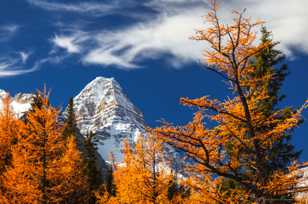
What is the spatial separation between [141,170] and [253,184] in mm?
12251

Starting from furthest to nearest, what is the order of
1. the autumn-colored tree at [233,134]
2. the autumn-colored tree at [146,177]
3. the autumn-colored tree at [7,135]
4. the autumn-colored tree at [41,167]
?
the autumn-colored tree at [7,135] → the autumn-colored tree at [41,167] → the autumn-colored tree at [146,177] → the autumn-colored tree at [233,134]

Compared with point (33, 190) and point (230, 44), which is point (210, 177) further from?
point (33, 190)

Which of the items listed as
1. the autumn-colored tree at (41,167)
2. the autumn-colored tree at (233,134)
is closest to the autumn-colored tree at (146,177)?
the autumn-colored tree at (41,167)

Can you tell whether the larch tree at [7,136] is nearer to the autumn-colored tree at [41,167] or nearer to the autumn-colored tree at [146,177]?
the autumn-colored tree at [41,167]

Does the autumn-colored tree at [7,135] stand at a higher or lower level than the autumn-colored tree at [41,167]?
higher

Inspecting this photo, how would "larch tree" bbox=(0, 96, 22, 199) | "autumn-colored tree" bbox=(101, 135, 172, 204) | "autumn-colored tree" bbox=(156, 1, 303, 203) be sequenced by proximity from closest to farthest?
"autumn-colored tree" bbox=(156, 1, 303, 203), "autumn-colored tree" bbox=(101, 135, 172, 204), "larch tree" bbox=(0, 96, 22, 199)

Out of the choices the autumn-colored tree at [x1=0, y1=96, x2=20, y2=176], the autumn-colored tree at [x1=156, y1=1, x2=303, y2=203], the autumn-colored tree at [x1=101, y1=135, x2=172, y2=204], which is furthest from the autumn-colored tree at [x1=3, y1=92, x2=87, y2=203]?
the autumn-colored tree at [x1=156, y1=1, x2=303, y2=203]

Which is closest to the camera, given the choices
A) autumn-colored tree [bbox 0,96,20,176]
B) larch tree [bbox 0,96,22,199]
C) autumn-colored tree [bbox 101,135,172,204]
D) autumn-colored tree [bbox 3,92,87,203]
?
autumn-colored tree [bbox 101,135,172,204]

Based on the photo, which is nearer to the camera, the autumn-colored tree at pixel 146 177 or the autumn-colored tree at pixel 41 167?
the autumn-colored tree at pixel 146 177

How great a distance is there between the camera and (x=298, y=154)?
19.8 metres

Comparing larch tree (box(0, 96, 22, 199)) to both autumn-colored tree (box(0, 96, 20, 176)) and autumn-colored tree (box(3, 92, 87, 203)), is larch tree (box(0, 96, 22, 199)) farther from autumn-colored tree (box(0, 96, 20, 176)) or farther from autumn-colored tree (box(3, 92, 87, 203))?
autumn-colored tree (box(3, 92, 87, 203))

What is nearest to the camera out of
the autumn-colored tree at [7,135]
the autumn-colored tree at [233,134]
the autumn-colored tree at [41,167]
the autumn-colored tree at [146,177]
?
the autumn-colored tree at [233,134]

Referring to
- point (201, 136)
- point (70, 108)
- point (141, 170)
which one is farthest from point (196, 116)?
point (70, 108)

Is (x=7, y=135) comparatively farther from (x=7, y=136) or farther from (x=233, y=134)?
(x=233, y=134)
